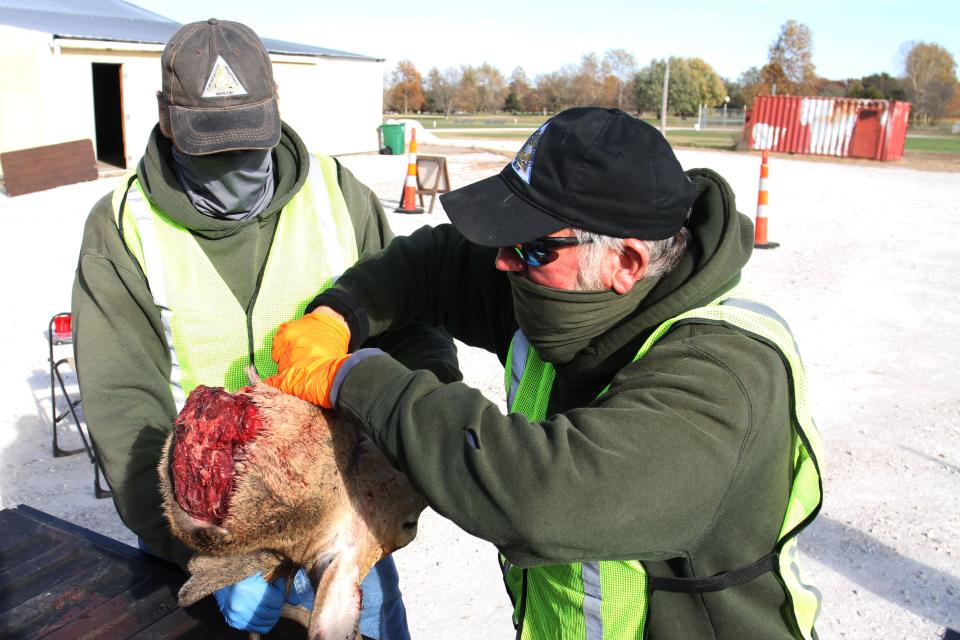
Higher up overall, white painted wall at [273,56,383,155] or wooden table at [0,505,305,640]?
white painted wall at [273,56,383,155]

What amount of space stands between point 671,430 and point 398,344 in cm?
136

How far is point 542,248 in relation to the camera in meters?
1.75

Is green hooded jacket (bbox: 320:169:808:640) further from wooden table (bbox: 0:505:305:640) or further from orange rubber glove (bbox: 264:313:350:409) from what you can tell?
wooden table (bbox: 0:505:305:640)

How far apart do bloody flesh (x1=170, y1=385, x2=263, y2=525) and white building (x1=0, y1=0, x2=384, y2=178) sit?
13.2m

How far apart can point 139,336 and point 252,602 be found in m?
0.83

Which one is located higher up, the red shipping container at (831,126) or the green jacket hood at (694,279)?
the red shipping container at (831,126)

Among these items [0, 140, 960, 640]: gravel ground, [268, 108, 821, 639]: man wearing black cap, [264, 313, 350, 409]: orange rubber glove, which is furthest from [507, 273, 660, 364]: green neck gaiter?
[0, 140, 960, 640]: gravel ground

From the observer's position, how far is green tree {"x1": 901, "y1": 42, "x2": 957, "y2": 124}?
233ft

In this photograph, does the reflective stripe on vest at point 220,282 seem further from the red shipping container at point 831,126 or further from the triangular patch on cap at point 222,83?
the red shipping container at point 831,126

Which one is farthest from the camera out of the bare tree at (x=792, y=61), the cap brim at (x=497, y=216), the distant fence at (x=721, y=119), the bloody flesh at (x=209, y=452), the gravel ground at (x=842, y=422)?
the bare tree at (x=792, y=61)

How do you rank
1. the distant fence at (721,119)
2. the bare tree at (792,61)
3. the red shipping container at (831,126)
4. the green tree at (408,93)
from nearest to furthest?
the red shipping container at (831,126), the distant fence at (721,119), the bare tree at (792,61), the green tree at (408,93)

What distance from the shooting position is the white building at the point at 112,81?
17.2m

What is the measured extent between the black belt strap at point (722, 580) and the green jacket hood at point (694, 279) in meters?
0.48

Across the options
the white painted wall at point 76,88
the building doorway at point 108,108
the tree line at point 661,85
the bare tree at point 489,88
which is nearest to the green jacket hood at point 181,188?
the white painted wall at point 76,88
